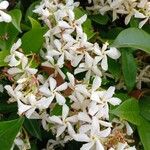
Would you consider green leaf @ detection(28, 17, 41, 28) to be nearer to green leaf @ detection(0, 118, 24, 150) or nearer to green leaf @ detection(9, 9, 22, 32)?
green leaf @ detection(9, 9, 22, 32)

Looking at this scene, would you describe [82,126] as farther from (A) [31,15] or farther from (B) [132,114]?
(A) [31,15]

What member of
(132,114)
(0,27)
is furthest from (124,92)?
(0,27)

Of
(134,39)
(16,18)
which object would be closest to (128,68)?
(134,39)

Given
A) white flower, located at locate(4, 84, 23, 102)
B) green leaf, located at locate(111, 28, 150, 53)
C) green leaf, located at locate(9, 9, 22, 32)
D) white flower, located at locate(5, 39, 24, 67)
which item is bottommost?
white flower, located at locate(4, 84, 23, 102)

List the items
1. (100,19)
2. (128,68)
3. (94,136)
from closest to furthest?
(94,136) → (128,68) → (100,19)

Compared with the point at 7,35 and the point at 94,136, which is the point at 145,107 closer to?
the point at 94,136

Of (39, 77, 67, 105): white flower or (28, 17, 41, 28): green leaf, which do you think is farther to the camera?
(28, 17, 41, 28): green leaf

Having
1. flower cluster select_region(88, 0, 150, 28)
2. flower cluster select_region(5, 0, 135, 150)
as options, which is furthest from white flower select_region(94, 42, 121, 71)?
flower cluster select_region(88, 0, 150, 28)

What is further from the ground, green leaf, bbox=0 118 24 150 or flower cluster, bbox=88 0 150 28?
A: flower cluster, bbox=88 0 150 28
